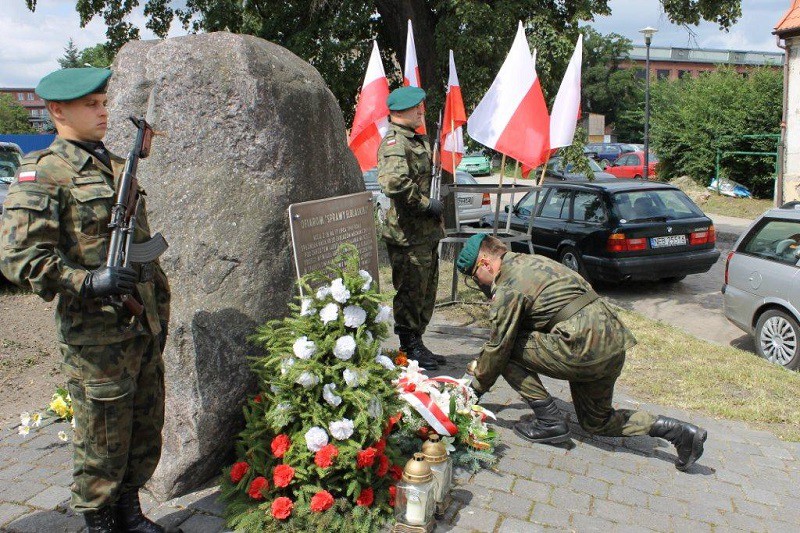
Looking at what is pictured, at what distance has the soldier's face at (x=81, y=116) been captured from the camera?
2857 mm

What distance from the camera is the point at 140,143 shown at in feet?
9.76

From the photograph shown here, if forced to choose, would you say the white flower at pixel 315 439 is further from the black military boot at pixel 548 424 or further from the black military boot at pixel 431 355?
the black military boot at pixel 431 355

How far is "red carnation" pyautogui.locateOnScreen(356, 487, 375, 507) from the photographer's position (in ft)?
11.0

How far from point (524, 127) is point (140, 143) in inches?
186

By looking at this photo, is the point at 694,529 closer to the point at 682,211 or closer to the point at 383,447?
the point at 383,447

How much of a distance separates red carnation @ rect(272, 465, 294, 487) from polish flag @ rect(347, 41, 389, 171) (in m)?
4.48

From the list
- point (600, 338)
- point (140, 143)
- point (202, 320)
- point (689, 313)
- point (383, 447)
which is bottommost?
point (689, 313)

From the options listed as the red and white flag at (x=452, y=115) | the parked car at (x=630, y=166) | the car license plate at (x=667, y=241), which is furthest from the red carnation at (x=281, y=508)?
the parked car at (x=630, y=166)

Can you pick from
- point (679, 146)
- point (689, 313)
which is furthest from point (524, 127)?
point (679, 146)

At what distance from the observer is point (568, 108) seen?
24.3 ft

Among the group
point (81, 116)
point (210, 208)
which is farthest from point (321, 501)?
point (81, 116)

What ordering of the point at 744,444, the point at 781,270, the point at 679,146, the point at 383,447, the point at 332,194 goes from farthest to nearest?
the point at 679,146 < the point at 781,270 < the point at 744,444 < the point at 332,194 < the point at 383,447

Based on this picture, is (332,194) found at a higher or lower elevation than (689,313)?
→ higher

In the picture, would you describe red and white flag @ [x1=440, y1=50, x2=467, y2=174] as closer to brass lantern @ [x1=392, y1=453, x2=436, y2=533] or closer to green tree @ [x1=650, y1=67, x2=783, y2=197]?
brass lantern @ [x1=392, y1=453, x2=436, y2=533]
